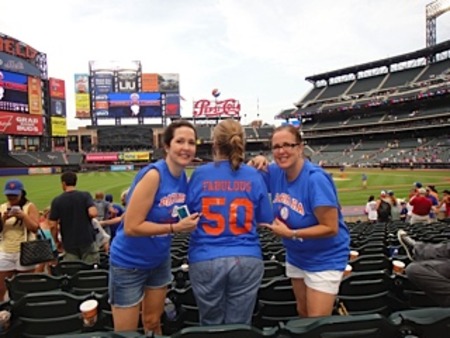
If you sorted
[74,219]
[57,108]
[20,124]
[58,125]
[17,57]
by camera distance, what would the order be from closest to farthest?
[74,219], [20,124], [17,57], [58,125], [57,108]

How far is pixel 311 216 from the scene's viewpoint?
2.49m

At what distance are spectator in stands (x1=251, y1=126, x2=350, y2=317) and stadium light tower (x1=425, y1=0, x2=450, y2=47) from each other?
251ft

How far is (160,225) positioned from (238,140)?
0.76 m

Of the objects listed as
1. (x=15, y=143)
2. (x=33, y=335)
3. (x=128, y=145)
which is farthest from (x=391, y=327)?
(x=128, y=145)

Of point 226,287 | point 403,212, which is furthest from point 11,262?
point 403,212

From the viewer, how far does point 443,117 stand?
176 feet

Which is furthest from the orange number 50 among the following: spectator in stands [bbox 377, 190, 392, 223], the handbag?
spectator in stands [bbox 377, 190, 392, 223]

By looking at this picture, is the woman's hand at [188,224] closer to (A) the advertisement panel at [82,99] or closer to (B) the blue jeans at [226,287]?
(B) the blue jeans at [226,287]

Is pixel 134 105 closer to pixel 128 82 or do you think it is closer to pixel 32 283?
pixel 128 82

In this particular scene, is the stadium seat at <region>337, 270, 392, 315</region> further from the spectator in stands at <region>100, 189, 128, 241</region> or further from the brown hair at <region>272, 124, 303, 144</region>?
the spectator in stands at <region>100, 189, 128, 241</region>

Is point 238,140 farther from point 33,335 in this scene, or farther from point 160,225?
point 33,335

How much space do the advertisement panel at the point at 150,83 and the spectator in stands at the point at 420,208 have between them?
73859 mm

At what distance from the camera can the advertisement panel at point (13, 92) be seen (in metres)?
45.5

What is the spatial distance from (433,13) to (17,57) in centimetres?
7323
